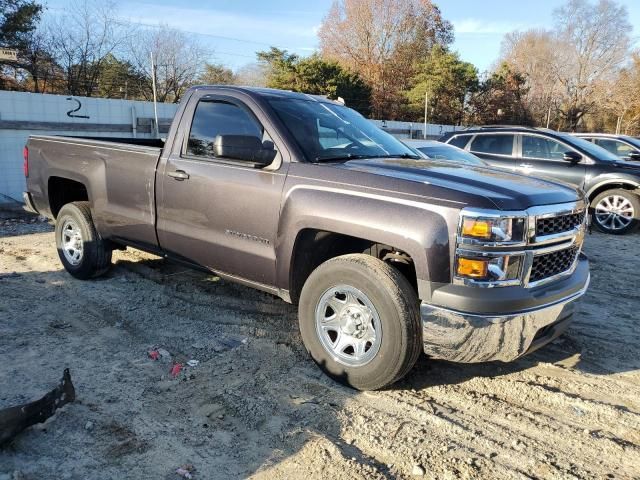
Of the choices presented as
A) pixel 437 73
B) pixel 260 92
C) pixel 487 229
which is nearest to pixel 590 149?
pixel 260 92

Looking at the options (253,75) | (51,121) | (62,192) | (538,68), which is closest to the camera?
(62,192)

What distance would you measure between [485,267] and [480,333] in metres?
0.38

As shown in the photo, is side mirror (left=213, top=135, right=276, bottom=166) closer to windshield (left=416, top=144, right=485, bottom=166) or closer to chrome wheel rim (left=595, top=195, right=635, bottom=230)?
windshield (left=416, top=144, right=485, bottom=166)

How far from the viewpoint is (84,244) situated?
17.7 ft

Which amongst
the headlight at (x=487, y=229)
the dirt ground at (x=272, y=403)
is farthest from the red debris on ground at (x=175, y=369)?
the headlight at (x=487, y=229)

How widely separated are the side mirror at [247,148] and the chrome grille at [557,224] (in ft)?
6.12

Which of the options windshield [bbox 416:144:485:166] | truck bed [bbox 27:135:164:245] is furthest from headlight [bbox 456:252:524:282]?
windshield [bbox 416:144:485:166]

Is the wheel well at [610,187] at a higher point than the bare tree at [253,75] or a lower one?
lower

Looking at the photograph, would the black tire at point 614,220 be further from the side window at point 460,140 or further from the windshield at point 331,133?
the windshield at point 331,133

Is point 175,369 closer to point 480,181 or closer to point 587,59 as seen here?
point 480,181

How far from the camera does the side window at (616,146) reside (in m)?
12.2

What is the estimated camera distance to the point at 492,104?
46.5m

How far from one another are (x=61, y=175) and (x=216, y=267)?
8.07 feet

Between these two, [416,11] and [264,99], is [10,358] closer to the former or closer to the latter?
[264,99]
